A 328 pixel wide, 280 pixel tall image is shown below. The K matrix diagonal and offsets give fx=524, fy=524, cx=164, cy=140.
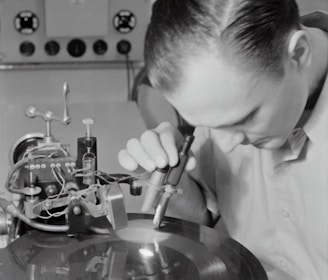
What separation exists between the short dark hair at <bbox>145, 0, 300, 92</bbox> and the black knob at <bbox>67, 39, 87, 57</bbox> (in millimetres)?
1686

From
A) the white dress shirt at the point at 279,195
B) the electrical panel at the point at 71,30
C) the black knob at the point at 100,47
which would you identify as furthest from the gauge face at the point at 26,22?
the white dress shirt at the point at 279,195

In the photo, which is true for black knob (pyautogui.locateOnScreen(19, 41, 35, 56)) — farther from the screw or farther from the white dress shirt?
the screw

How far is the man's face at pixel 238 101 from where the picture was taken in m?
0.84

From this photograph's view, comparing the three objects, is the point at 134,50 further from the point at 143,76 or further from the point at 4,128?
the point at 4,128

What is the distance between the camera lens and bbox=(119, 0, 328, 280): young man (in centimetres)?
83

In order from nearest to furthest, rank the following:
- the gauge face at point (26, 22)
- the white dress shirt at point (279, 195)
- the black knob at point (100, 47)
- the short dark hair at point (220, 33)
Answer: the short dark hair at point (220, 33) < the white dress shirt at point (279, 195) < the gauge face at point (26, 22) < the black knob at point (100, 47)

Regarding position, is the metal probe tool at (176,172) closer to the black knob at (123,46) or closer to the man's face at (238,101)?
the man's face at (238,101)

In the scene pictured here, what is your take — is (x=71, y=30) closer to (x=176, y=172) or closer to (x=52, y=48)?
(x=52, y=48)

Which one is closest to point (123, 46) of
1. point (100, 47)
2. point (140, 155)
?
point (100, 47)

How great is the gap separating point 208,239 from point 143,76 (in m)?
1.72

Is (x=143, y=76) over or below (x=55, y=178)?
below

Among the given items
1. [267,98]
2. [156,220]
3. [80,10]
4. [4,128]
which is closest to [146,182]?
[156,220]

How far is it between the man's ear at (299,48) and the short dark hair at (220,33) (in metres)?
0.01

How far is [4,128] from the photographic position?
1895 mm
